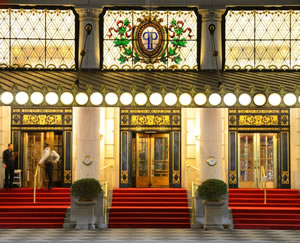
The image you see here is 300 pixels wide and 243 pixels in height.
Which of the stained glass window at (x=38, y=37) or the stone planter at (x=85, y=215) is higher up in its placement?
the stained glass window at (x=38, y=37)

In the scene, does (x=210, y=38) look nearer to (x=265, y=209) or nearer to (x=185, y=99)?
(x=185, y=99)

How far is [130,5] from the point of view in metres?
28.1

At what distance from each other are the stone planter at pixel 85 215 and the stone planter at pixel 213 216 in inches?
148

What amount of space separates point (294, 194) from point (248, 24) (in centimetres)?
696

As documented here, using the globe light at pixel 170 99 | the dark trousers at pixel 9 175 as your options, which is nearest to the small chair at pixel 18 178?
the dark trousers at pixel 9 175

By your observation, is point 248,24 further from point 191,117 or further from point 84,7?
point 84,7

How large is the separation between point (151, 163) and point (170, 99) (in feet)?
18.9

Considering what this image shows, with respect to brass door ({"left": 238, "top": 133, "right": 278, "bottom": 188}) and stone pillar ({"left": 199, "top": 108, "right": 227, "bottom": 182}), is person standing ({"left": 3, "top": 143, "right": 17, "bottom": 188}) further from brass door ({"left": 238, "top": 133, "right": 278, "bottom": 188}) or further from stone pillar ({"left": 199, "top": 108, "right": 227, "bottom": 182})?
brass door ({"left": 238, "top": 133, "right": 278, "bottom": 188})

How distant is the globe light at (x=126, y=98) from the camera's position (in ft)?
78.2

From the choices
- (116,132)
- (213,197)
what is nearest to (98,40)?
(116,132)

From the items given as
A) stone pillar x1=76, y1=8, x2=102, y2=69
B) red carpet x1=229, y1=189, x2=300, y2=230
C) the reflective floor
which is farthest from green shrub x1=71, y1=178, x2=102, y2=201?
stone pillar x1=76, y1=8, x2=102, y2=69

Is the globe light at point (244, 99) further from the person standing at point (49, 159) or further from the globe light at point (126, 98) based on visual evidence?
the person standing at point (49, 159)

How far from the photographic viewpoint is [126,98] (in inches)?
939

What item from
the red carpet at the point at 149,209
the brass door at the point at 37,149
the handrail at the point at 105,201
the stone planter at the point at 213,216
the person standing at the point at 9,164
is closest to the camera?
the stone planter at the point at 213,216
